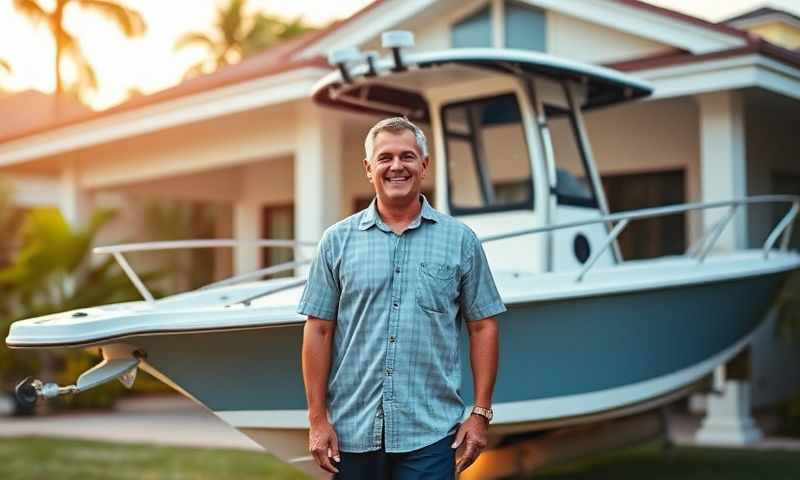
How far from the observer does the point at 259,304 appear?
18.1 ft

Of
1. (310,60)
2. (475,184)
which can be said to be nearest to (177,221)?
(310,60)

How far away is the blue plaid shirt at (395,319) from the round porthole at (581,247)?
11.0ft

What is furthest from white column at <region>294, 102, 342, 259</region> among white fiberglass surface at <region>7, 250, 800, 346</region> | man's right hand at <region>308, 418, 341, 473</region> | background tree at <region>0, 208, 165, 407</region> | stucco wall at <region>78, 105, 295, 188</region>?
man's right hand at <region>308, 418, 341, 473</region>

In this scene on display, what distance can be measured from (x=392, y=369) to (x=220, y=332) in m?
2.09

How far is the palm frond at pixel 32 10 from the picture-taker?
27.4 metres

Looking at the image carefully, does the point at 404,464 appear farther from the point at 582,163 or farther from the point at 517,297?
the point at 582,163

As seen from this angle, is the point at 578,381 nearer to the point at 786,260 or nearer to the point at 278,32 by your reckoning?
the point at 786,260

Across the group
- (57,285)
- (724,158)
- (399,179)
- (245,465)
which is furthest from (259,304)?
(57,285)

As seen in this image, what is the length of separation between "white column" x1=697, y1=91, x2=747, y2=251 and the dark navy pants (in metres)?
5.92

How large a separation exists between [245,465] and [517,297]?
13.0 feet

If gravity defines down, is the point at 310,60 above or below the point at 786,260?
above

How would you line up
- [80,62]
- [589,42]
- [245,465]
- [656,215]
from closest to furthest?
[656,215]
[245,465]
[589,42]
[80,62]

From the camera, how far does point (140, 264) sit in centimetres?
1989

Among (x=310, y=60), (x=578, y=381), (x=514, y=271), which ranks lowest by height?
(x=578, y=381)
